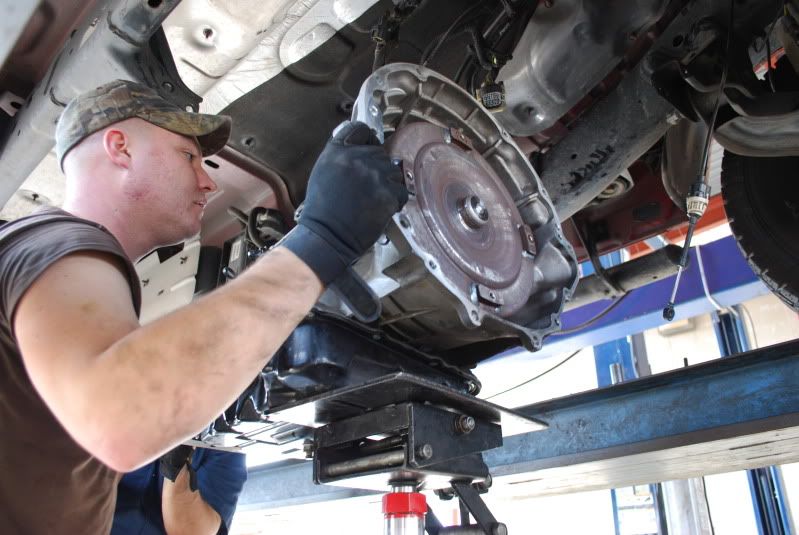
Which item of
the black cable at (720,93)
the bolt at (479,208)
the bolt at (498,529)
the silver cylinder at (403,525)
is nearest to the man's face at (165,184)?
the bolt at (479,208)

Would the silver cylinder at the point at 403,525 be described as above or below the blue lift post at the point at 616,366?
below

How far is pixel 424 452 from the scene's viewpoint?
1075 millimetres

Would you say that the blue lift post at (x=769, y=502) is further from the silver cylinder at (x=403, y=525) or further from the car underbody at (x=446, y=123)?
the silver cylinder at (x=403, y=525)

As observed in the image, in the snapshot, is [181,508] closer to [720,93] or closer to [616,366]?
[720,93]

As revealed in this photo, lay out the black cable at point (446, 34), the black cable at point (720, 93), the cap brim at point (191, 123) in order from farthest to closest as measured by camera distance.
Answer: the black cable at point (446, 34)
the black cable at point (720, 93)
the cap brim at point (191, 123)

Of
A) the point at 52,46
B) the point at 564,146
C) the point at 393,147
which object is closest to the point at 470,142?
the point at 393,147

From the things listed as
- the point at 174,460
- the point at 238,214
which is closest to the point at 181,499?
the point at 174,460

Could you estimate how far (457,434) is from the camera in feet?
3.79

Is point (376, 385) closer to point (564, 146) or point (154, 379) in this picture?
point (154, 379)

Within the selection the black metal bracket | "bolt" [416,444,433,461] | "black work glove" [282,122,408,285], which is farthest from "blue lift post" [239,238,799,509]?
"black work glove" [282,122,408,285]

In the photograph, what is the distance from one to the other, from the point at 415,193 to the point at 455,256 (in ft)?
0.43

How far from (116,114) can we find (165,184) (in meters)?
0.15

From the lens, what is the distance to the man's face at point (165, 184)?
112 cm

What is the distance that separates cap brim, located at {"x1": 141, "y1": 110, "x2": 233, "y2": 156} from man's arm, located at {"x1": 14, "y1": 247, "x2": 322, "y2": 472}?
0.43m
